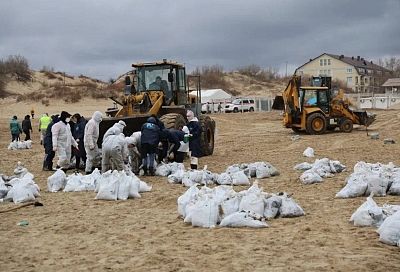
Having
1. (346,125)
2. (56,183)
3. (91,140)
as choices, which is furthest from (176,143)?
(346,125)

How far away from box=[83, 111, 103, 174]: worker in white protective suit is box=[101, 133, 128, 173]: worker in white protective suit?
925mm

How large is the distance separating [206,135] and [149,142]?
4.76 metres

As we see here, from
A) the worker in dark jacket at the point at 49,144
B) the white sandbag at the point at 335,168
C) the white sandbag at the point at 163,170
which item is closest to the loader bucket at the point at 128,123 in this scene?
the worker in dark jacket at the point at 49,144

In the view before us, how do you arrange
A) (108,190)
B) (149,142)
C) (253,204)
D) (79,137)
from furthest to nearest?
1. (79,137)
2. (149,142)
3. (108,190)
4. (253,204)

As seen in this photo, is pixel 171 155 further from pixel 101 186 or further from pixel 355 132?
pixel 355 132

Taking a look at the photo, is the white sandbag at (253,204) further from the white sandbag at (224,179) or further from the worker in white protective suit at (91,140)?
the worker in white protective suit at (91,140)

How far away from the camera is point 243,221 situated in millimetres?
6988

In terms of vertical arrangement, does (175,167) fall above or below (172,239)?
above

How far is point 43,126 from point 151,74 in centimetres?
700

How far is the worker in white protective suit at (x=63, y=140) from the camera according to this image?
41.9 ft

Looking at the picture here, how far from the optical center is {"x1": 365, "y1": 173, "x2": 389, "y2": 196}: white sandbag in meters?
8.87

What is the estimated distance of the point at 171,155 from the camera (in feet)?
47.6

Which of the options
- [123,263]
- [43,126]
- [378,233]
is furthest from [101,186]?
[43,126]

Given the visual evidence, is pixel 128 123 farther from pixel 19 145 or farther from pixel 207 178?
pixel 19 145
